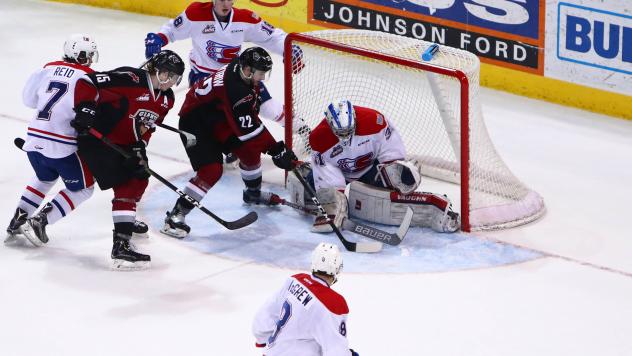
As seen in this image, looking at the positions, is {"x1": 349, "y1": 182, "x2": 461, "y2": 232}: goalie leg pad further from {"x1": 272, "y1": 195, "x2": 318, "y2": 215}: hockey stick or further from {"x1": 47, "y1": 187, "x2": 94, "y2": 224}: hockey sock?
{"x1": 47, "y1": 187, "x2": 94, "y2": 224}: hockey sock

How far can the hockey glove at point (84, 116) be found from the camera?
6.21 m

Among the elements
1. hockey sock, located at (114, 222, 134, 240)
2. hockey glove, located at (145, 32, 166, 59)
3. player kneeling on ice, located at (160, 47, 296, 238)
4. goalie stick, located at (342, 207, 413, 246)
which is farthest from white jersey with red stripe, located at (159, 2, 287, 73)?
hockey sock, located at (114, 222, 134, 240)

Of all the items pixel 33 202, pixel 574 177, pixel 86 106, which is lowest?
pixel 574 177

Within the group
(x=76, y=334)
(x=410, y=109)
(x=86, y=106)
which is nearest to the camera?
(x=76, y=334)

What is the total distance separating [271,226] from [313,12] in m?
3.26

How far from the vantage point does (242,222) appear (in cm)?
688

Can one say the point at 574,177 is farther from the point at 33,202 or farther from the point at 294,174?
the point at 33,202

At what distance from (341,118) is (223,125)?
0.65 metres

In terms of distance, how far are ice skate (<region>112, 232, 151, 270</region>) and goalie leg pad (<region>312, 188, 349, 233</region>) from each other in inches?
38.0

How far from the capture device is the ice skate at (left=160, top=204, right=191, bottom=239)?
22.3 feet

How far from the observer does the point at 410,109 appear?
7.55m

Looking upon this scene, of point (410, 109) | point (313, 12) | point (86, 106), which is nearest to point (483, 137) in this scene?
Result: point (410, 109)

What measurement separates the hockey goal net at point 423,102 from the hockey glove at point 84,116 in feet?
5.16

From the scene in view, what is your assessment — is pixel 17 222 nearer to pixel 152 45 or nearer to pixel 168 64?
pixel 168 64
